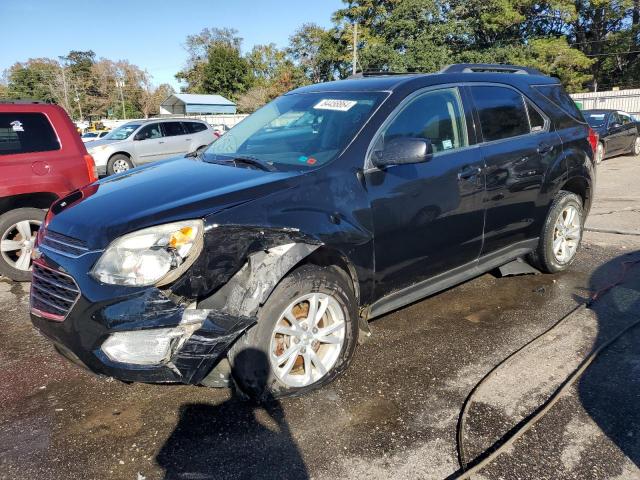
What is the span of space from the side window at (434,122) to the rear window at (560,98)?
1.33 m

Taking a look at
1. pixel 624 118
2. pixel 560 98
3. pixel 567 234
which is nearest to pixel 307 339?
pixel 567 234

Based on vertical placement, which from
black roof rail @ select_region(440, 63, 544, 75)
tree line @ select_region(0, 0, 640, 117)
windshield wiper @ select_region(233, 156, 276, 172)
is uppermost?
tree line @ select_region(0, 0, 640, 117)

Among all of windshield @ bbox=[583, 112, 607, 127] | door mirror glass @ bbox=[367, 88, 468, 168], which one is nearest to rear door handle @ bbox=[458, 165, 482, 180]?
door mirror glass @ bbox=[367, 88, 468, 168]

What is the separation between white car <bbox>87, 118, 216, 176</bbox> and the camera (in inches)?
575

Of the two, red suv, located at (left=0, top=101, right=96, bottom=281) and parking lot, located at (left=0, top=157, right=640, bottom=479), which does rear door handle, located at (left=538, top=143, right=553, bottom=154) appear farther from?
red suv, located at (left=0, top=101, right=96, bottom=281)

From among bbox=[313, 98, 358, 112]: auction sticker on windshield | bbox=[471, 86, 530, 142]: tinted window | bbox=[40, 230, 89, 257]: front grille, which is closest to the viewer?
bbox=[40, 230, 89, 257]: front grille

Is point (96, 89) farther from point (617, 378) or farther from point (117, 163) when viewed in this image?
point (617, 378)

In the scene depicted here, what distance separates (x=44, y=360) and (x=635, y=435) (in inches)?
147

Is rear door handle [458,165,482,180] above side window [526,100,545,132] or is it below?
below

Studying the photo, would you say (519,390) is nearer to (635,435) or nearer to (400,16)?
(635,435)

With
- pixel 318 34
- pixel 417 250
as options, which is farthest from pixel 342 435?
pixel 318 34

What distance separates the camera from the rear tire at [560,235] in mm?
4680

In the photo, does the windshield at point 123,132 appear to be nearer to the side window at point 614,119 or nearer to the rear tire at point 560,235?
the rear tire at point 560,235

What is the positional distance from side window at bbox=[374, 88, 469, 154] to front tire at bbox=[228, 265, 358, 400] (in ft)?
3.46
